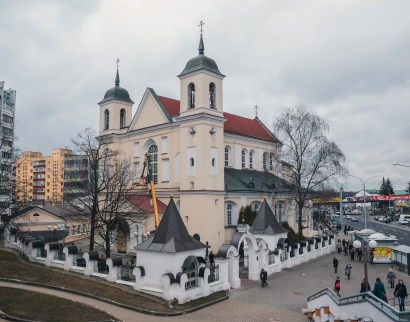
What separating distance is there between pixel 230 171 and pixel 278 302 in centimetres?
2024

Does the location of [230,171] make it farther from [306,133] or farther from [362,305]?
[362,305]

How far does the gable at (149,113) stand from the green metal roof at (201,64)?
4614mm

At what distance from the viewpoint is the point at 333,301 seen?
575 inches

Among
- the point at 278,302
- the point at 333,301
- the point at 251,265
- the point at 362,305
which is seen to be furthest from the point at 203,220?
the point at 362,305

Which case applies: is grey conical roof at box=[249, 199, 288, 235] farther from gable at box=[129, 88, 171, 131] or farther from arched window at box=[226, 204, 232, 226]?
gable at box=[129, 88, 171, 131]

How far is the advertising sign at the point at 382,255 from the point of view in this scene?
94.5ft

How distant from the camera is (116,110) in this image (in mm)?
40906

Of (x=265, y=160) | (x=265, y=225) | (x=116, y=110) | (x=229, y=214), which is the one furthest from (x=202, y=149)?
(x=265, y=160)

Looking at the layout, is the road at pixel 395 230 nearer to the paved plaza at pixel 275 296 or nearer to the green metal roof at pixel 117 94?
the paved plaza at pixel 275 296

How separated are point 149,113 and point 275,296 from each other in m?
23.2

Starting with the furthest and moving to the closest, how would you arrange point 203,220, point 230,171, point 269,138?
1. point 269,138
2. point 230,171
3. point 203,220

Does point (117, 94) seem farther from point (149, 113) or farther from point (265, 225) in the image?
point (265, 225)

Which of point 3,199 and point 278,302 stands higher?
point 3,199

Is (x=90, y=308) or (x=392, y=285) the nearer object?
(x=90, y=308)
